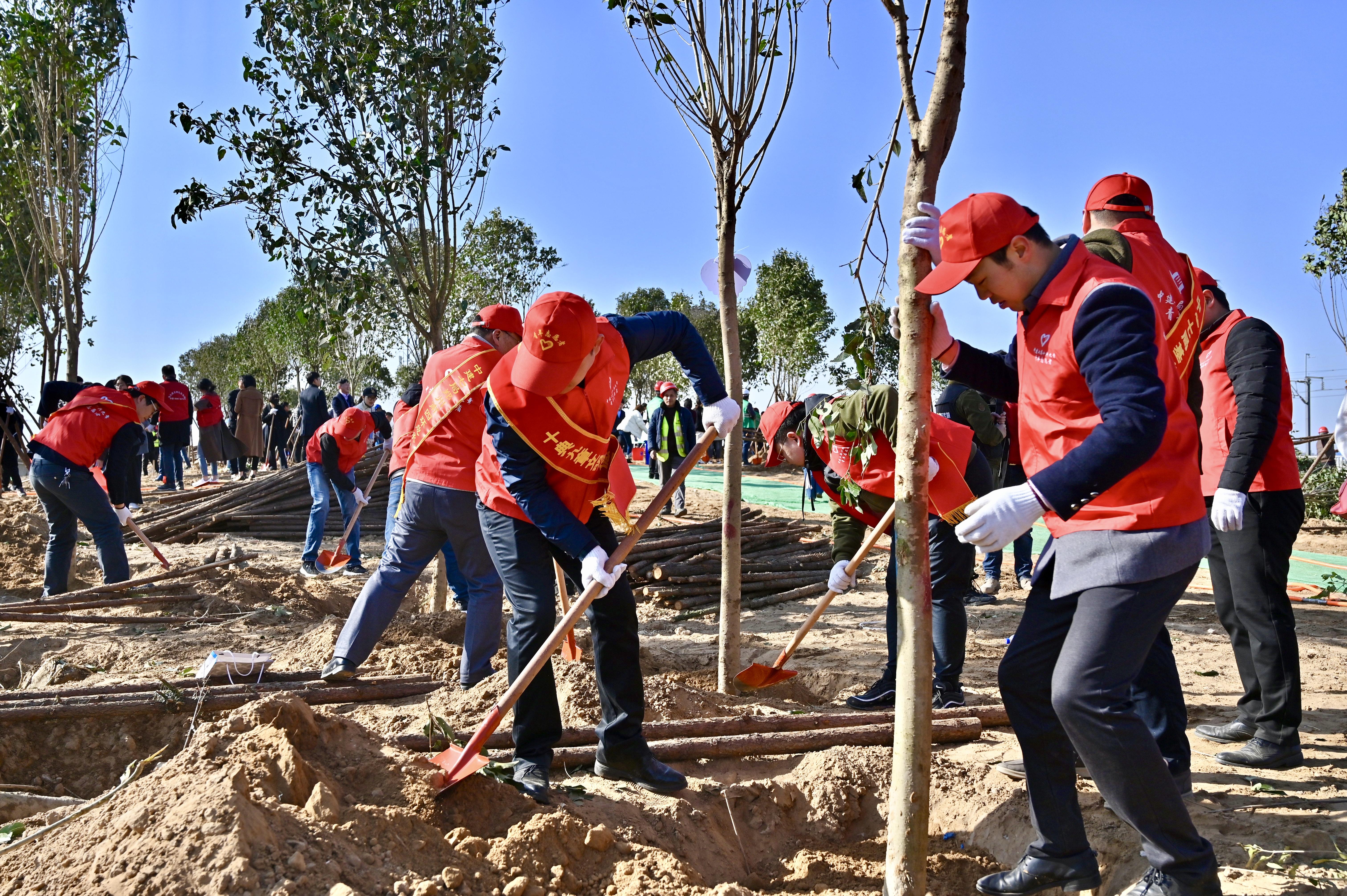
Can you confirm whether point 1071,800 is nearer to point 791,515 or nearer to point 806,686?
point 806,686

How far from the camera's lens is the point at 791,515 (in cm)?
1399

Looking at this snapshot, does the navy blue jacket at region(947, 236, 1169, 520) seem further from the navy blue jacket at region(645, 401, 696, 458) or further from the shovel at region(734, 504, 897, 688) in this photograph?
the navy blue jacket at region(645, 401, 696, 458)

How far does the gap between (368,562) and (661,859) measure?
7610 millimetres

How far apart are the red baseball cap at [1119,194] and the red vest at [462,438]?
2661mm

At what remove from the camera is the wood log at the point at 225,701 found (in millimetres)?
3955

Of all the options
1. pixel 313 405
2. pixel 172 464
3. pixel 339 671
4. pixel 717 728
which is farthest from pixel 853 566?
pixel 172 464

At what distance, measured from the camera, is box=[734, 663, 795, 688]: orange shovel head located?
428 cm

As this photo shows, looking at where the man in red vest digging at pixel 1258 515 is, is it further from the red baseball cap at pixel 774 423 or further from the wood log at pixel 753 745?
the red baseball cap at pixel 774 423

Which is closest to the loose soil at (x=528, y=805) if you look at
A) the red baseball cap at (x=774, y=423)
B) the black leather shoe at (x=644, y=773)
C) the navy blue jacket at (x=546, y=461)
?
the black leather shoe at (x=644, y=773)

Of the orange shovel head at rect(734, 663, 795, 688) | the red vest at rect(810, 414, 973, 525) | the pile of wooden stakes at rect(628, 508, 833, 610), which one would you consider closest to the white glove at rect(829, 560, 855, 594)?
the red vest at rect(810, 414, 973, 525)

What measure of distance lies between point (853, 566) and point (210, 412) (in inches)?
623

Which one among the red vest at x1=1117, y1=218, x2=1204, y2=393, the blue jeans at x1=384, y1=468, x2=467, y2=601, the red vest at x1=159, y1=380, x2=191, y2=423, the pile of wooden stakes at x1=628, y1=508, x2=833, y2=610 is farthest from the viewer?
the red vest at x1=159, y1=380, x2=191, y2=423

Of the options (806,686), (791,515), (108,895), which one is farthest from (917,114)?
(791,515)

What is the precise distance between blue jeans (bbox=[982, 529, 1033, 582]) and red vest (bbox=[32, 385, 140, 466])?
6.70 m
